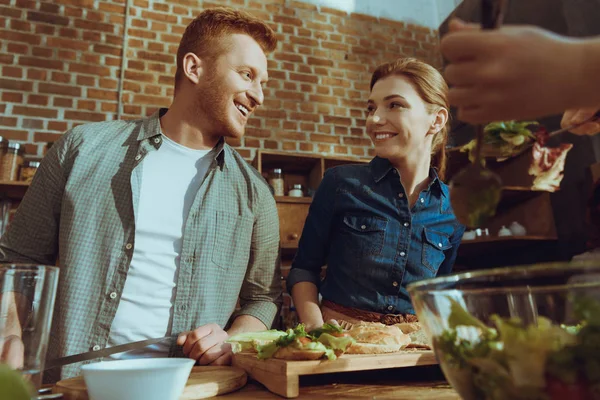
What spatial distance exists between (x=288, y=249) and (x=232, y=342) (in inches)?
82.4

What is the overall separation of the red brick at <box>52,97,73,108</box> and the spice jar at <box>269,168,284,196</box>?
1.44 m

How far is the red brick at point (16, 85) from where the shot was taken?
112 inches

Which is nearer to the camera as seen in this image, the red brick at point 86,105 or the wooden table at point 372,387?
the wooden table at point 372,387

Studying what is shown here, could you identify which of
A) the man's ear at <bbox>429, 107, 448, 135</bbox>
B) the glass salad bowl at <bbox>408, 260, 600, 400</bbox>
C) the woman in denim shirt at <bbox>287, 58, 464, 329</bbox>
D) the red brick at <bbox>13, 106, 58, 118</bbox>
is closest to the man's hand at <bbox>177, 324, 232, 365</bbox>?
the woman in denim shirt at <bbox>287, 58, 464, 329</bbox>

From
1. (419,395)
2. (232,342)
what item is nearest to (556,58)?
(419,395)

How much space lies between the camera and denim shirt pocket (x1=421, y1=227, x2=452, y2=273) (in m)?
1.51

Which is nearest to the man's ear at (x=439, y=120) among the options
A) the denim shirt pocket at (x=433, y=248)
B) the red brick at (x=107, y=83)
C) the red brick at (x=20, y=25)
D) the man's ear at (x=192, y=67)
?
the denim shirt pocket at (x=433, y=248)

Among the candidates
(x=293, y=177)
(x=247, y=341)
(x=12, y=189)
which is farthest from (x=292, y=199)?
(x=247, y=341)

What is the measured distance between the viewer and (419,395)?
2.30 feet

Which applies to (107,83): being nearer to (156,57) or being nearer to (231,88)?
(156,57)

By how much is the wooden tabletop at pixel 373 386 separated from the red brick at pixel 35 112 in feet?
8.90

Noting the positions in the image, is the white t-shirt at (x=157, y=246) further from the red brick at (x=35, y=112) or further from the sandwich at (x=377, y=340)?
the red brick at (x=35, y=112)

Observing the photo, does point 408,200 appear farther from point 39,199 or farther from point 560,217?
point 560,217

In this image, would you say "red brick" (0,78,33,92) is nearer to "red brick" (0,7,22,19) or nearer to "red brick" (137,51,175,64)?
"red brick" (0,7,22,19)
